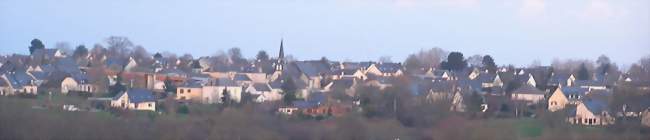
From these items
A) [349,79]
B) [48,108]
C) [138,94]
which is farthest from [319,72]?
[48,108]

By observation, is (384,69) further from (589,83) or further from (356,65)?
(589,83)

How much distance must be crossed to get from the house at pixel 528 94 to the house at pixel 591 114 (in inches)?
54.1

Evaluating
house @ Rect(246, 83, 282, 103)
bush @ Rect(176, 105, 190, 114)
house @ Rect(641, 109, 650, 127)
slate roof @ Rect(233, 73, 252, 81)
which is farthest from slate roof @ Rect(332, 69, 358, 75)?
house @ Rect(641, 109, 650, 127)

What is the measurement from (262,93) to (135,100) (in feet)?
6.61

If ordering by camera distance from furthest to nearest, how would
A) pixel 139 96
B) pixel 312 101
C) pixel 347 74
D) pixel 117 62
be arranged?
pixel 347 74 → pixel 117 62 → pixel 312 101 → pixel 139 96

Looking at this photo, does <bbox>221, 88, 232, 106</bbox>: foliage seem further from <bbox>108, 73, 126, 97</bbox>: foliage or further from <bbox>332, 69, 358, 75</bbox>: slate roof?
<bbox>332, 69, 358, 75</bbox>: slate roof

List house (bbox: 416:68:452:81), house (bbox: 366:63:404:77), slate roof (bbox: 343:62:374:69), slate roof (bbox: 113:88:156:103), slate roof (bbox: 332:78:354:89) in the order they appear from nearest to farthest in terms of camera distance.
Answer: slate roof (bbox: 113:88:156:103), slate roof (bbox: 332:78:354:89), house (bbox: 416:68:452:81), house (bbox: 366:63:404:77), slate roof (bbox: 343:62:374:69)

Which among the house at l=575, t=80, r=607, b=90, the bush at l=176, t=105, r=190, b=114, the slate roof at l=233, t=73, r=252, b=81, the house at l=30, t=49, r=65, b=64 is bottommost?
the bush at l=176, t=105, r=190, b=114

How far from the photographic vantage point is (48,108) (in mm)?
8852

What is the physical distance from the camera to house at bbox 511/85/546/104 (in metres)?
12.4

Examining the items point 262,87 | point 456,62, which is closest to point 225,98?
point 262,87

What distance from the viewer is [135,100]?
11117 mm

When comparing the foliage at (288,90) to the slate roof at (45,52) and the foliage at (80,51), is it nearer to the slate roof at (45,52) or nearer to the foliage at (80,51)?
the slate roof at (45,52)

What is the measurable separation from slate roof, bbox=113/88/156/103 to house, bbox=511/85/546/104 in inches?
145
